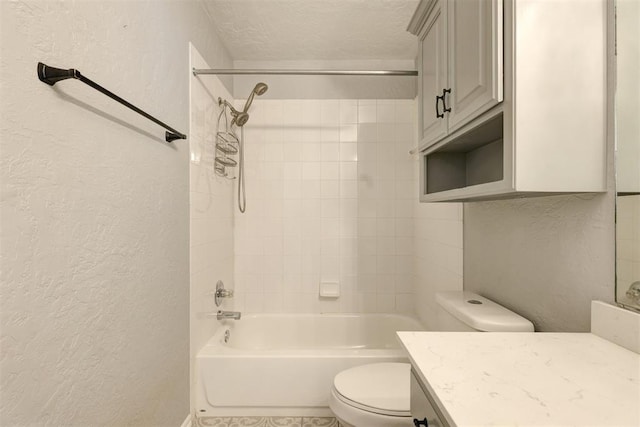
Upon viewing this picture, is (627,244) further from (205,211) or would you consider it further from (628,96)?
(205,211)

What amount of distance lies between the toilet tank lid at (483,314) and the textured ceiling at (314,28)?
1.66 m

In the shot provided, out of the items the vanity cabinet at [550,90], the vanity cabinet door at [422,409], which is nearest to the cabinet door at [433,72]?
the vanity cabinet at [550,90]

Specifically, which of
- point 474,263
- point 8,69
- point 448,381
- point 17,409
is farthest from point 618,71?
point 17,409

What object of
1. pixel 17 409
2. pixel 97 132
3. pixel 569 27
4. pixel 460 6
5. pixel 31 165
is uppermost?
pixel 460 6

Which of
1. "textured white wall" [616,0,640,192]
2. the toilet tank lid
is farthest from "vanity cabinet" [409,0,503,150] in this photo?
the toilet tank lid

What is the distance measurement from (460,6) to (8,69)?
1282 mm

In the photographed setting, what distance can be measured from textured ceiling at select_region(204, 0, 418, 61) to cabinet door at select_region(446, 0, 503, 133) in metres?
→ 0.94

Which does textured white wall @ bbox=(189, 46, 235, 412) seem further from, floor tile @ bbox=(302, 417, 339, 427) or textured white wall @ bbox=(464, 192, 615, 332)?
textured white wall @ bbox=(464, 192, 615, 332)

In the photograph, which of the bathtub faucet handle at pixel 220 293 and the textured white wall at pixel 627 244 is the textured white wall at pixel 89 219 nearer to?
the bathtub faucet handle at pixel 220 293

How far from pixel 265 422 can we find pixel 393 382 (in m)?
0.80

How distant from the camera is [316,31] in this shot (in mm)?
2178

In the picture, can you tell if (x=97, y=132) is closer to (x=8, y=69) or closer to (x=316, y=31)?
(x=8, y=69)

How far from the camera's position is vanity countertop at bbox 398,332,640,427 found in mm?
515

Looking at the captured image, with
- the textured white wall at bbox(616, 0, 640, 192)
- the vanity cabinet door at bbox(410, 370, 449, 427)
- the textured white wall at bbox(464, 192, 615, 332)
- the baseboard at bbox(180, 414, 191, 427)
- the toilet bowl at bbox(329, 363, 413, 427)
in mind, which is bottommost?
the baseboard at bbox(180, 414, 191, 427)
